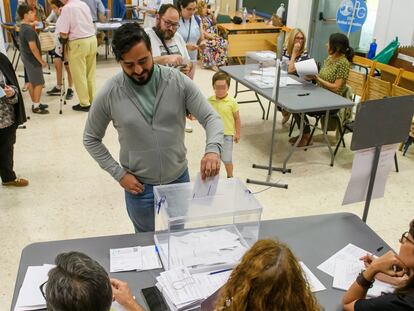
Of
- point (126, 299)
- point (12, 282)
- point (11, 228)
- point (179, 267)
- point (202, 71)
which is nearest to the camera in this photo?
point (126, 299)

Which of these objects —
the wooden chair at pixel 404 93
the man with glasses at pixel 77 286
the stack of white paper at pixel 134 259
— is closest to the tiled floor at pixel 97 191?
the wooden chair at pixel 404 93

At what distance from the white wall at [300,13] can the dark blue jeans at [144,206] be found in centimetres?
635

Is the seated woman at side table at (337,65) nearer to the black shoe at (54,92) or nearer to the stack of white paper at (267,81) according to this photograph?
the stack of white paper at (267,81)

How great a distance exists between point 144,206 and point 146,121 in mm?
472

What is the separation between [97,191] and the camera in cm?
406

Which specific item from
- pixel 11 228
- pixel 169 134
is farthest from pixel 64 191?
pixel 169 134

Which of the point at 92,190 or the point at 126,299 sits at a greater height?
the point at 126,299

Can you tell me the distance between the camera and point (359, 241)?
2.17 m

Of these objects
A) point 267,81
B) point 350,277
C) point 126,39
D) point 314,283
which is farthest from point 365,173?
point 267,81

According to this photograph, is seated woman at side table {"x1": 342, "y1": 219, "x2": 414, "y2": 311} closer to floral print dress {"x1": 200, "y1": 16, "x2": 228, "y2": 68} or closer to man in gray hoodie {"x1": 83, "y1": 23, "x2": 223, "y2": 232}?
man in gray hoodie {"x1": 83, "y1": 23, "x2": 223, "y2": 232}

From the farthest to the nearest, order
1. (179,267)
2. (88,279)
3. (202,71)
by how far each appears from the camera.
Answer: (202,71), (179,267), (88,279)

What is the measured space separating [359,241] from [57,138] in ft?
12.9

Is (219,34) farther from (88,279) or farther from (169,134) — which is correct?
(88,279)

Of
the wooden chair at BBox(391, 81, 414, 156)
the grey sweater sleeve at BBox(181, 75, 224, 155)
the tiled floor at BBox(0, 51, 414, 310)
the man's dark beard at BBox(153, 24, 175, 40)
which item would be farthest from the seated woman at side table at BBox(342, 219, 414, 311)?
the wooden chair at BBox(391, 81, 414, 156)
